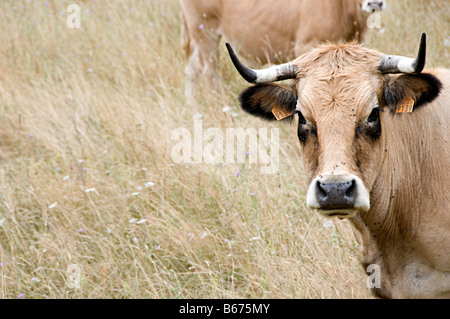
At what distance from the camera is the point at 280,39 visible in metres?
7.59

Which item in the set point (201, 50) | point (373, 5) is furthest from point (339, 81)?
point (201, 50)

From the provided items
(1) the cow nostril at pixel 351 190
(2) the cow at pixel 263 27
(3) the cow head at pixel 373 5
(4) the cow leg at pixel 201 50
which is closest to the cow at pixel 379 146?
(1) the cow nostril at pixel 351 190

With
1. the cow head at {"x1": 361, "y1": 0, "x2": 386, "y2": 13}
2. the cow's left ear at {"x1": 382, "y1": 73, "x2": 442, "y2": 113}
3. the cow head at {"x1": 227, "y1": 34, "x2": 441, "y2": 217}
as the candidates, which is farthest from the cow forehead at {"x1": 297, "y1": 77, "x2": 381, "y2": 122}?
the cow head at {"x1": 361, "y1": 0, "x2": 386, "y2": 13}

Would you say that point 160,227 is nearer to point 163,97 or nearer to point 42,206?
point 42,206

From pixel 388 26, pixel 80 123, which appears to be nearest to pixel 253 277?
pixel 80 123

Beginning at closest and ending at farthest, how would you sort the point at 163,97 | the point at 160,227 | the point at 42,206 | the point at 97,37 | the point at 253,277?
the point at 253,277
the point at 160,227
the point at 42,206
the point at 163,97
the point at 97,37

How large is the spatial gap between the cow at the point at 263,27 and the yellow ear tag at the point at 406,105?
3.17 metres

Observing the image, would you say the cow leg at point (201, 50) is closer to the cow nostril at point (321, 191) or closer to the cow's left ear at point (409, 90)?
the cow's left ear at point (409, 90)

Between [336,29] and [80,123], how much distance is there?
125 inches

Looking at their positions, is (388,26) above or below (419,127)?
above

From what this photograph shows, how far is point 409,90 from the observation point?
358 centimetres

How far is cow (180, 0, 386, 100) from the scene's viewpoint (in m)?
6.97

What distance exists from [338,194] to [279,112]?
0.96 meters

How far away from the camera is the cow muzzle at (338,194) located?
3.18m
